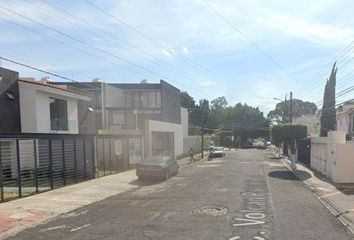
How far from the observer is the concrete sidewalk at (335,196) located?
1417 cm

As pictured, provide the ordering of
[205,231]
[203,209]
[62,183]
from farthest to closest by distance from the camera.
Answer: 1. [62,183]
2. [203,209]
3. [205,231]

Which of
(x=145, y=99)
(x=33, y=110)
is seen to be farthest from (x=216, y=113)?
(x=33, y=110)

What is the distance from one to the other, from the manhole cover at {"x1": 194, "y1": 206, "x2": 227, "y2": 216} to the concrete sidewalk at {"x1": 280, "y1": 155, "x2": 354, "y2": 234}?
3541mm

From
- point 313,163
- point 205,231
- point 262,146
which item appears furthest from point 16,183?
point 262,146

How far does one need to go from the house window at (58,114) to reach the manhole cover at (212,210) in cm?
1911

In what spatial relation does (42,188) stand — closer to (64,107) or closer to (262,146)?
(64,107)

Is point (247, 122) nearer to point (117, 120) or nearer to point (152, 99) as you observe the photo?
point (152, 99)

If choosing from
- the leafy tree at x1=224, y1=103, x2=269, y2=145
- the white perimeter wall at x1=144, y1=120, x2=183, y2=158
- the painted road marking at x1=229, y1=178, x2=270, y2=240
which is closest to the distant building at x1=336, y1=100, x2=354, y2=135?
the white perimeter wall at x1=144, y1=120, x2=183, y2=158

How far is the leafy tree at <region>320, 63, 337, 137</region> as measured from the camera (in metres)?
49.0

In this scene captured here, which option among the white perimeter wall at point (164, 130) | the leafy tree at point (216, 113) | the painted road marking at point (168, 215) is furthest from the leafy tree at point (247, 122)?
the painted road marking at point (168, 215)

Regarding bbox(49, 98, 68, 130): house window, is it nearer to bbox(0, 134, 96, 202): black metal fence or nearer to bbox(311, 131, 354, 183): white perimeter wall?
bbox(0, 134, 96, 202): black metal fence

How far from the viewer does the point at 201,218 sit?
535 inches

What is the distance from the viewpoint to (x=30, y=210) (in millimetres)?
15953

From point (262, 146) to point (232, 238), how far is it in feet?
294
